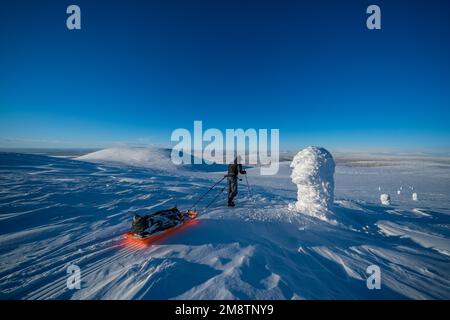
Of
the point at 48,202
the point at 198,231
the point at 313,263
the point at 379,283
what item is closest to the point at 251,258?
the point at 313,263

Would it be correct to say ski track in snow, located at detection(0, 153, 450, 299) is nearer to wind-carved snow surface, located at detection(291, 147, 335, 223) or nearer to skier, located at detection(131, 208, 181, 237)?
skier, located at detection(131, 208, 181, 237)

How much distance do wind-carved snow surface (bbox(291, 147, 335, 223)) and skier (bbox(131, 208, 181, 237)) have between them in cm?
711

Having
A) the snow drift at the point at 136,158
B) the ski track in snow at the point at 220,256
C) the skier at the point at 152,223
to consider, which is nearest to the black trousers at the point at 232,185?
the ski track in snow at the point at 220,256

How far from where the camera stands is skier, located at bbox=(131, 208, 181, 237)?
23.2ft

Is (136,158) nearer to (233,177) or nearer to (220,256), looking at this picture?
(233,177)

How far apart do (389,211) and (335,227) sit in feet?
28.8

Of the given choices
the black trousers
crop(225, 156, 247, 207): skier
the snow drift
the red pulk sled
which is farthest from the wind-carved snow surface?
the snow drift

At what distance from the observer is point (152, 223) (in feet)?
23.8

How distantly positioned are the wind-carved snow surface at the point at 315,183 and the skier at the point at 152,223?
711 centimetres

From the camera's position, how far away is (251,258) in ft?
20.7

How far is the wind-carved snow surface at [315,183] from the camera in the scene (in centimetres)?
1104

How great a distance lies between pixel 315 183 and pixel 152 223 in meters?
8.75

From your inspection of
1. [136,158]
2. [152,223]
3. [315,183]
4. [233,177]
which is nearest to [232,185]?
[233,177]
